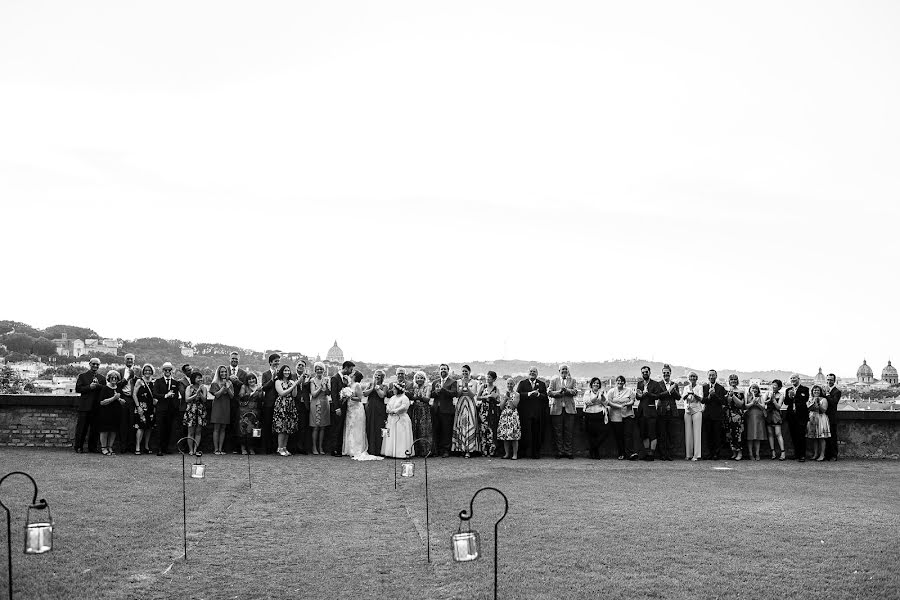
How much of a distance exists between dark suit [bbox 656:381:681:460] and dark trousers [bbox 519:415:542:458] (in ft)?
9.39

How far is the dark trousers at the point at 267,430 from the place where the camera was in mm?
19641

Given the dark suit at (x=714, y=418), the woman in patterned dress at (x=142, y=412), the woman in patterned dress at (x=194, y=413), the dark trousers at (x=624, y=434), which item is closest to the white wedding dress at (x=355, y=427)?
the woman in patterned dress at (x=194, y=413)

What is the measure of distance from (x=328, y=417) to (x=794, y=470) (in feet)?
33.9

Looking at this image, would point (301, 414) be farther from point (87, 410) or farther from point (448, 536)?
point (448, 536)

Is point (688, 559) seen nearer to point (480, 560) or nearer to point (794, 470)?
point (480, 560)

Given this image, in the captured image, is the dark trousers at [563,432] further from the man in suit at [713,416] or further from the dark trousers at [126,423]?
A: the dark trousers at [126,423]

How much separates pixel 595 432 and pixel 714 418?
114 inches

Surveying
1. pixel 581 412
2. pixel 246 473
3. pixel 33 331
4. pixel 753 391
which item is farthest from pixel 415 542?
pixel 33 331

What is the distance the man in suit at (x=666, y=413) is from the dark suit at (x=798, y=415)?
2758mm

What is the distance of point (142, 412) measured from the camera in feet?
62.9

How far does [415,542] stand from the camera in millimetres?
9656

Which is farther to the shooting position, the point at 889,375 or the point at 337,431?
the point at 889,375

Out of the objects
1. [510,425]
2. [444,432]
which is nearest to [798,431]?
[510,425]

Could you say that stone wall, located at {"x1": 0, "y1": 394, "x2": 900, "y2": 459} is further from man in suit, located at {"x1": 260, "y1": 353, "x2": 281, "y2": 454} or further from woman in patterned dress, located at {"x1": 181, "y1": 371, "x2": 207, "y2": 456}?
man in suit, located at {"x1": 260, "y1": 353, "x2": 281, "y2": 454}
